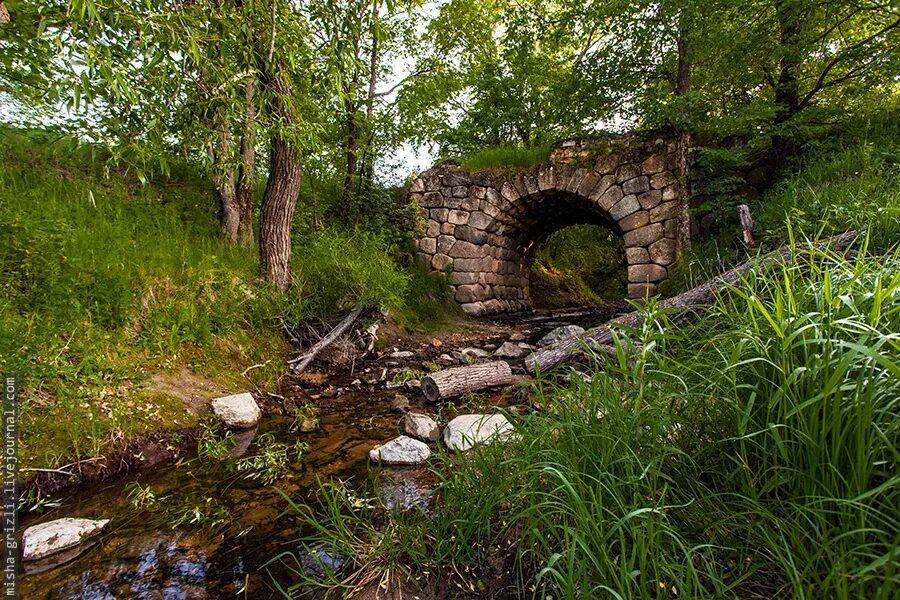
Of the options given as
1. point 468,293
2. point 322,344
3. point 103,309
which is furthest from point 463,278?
point 103,309

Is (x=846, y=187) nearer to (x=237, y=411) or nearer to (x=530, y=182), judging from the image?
(x=530, y=182)

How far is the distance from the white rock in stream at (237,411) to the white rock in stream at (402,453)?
3.09 feet

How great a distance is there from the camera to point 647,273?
20.7 feet

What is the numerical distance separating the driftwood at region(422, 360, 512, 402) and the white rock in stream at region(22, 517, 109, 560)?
2.00 metres

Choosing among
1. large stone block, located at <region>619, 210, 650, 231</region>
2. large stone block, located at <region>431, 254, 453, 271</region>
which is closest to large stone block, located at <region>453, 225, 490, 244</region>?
large stone block, located at <region>431, 254, 453, 271</region>

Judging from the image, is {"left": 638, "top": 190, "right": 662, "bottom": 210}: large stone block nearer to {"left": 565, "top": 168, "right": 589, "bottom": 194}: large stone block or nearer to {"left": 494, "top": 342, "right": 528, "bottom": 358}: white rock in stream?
{"left": 565, "top": 168, "right": 589, "bottom": 194}: large stone block

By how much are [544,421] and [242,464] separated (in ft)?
5.43

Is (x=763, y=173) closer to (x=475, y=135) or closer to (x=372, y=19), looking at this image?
(x=372, y=19)

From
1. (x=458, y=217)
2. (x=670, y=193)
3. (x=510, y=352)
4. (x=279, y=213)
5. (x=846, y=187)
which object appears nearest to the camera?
(x=846, y=187)

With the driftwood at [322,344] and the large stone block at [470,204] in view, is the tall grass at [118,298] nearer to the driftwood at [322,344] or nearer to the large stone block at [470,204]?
the driftwood at [322,344]

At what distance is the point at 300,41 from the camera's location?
288cm

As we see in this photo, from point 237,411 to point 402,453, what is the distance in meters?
1.22

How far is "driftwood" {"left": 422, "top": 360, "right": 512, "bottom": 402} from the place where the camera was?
10.2 feet

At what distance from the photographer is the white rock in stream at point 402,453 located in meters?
2.13
